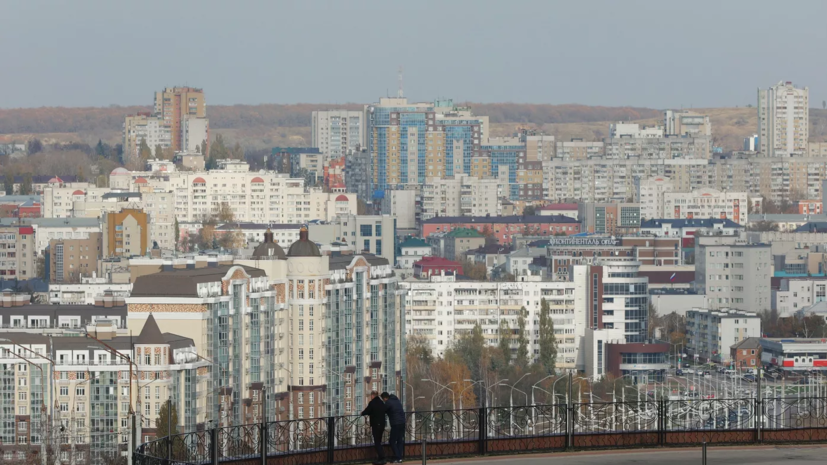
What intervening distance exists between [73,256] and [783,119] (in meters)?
66.9

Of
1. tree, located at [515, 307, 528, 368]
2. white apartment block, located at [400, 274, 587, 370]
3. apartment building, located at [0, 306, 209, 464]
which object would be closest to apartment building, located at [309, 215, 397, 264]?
white apartment block, located at [400, 274, 587, 370]

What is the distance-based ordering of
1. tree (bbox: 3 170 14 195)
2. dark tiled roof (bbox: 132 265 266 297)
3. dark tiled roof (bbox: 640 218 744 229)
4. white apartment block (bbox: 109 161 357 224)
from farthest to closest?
tree (bbox: 3 170 14 195)
white apartment block (bbox: 109 161 357 224)
dark tiled roof (bbox: 640 218 744 229)
dark tiled roof (bbox: 132 265 266 297)

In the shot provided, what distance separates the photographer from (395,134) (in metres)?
113

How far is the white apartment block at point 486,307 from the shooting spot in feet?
164

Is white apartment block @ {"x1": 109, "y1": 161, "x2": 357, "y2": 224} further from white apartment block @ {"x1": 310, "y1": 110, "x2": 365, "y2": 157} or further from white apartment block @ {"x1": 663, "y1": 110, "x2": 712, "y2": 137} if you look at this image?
white apartment block @ {"x1": 663, "y1": 110, "x2": 712, "y2": 137}

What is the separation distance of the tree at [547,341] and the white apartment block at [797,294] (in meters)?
13.6

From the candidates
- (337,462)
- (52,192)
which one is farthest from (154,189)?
(337,462)

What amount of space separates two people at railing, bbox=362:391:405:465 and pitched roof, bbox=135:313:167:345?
604 inches

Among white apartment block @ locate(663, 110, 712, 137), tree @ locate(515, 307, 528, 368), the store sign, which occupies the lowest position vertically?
tree @ locate(515, 307, 528, 368)

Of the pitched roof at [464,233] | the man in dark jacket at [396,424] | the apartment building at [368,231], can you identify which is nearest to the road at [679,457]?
the man in dark jacket at [396,424]

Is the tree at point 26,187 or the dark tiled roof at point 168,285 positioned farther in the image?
the tree at point 26,187

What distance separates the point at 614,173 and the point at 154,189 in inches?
1266

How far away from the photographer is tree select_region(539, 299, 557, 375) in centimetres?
4536

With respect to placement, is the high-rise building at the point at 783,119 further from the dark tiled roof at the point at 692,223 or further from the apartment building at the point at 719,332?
the apartment building at the point at 719,332
